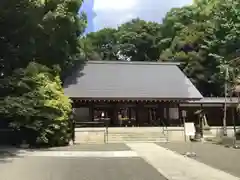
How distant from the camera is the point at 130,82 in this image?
38812mm

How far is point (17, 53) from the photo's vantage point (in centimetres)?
2488

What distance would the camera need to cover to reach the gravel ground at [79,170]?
11319 millimetres

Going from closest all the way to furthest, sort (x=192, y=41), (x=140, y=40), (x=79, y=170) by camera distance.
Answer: (x=79, y=170), (x=192, y=41), (x=140, y=40)

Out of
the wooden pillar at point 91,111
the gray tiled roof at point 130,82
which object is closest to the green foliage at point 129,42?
the gray tiled roof at point 130,82

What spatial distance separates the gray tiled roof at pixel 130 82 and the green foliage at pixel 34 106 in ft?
37.0

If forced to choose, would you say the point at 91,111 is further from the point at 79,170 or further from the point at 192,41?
the point at 79,170

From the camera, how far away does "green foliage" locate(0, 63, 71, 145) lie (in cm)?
2152

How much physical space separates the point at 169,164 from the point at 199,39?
34.4m

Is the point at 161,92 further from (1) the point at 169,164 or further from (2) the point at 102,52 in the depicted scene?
(2) the point at 102,52

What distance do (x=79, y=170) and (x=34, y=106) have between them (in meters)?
10.2

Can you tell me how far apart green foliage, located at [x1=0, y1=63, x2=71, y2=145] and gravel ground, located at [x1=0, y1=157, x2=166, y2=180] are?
6.49m

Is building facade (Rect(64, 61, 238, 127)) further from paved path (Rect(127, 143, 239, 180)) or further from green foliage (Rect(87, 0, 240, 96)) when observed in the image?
paved path (Rect(127, 143, 239, 180))

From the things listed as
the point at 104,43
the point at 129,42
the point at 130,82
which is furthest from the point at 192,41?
the point at 104,43

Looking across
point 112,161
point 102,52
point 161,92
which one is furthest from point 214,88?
point 112,161
